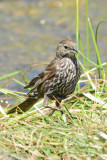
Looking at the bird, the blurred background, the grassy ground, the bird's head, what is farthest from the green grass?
the blurred background

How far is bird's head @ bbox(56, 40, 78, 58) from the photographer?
15.5 feet

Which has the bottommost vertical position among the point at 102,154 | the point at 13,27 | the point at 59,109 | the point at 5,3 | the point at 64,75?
the point at 102,154

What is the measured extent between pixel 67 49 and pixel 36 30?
580cm

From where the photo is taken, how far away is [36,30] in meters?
10.5

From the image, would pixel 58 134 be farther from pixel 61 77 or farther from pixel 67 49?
pixel 67 49

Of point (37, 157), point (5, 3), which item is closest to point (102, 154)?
point (37, 157)

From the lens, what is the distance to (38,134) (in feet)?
13.5

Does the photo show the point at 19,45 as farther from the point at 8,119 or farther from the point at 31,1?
the point at 8,119

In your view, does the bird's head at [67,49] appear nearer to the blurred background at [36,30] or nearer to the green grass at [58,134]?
the green grass at [58,134]

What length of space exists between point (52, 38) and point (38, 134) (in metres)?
6.03

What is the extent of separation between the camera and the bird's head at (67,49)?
4715mm

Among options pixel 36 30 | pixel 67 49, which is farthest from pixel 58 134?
pixel 36 30

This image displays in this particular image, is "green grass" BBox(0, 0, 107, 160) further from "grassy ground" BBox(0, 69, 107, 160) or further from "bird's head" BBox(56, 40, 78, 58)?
"bird's head" BBox(56, 40, 78, 58)

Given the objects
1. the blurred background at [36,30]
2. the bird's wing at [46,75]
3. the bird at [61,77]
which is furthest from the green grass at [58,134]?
the blurred background at [36,30]
